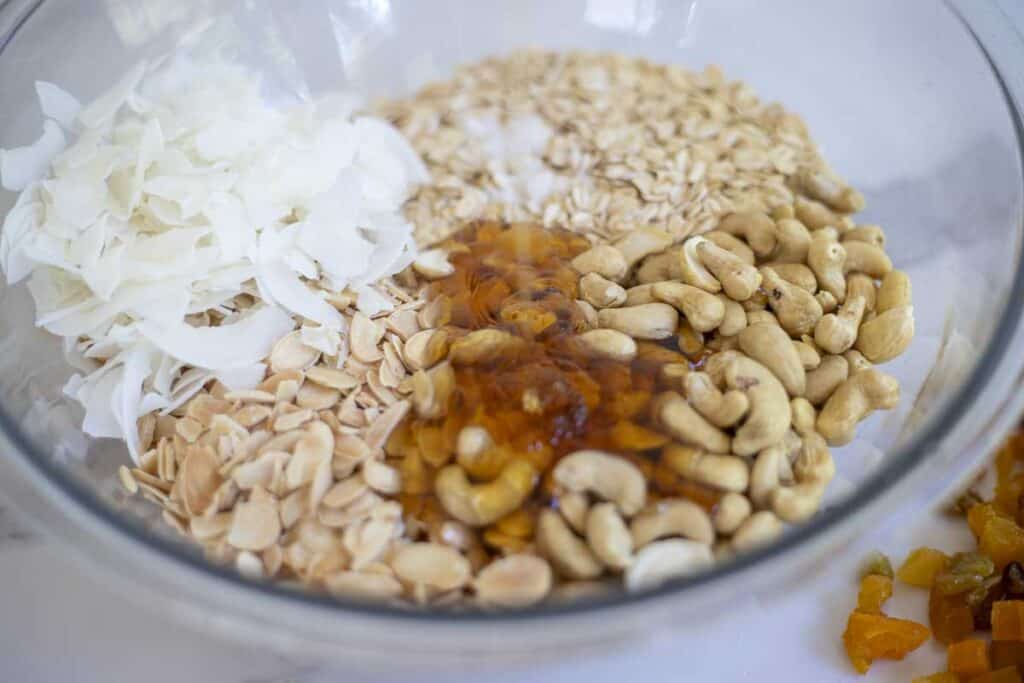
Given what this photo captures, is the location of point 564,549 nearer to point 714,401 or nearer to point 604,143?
point 714,401

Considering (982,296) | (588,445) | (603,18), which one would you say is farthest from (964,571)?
(603,18)

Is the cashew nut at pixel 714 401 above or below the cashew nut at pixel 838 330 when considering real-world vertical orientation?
above

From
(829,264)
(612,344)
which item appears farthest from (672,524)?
(829,264)

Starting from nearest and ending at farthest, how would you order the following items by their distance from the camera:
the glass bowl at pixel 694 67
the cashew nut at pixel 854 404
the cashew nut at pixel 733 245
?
the glass bowl at pixel 694 67 → the cashew nut at pixel 854 404 → the cashew nut at pixel 733 245

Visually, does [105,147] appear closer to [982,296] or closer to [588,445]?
[588,445]

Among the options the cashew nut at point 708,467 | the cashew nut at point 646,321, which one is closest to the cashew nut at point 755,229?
the cashew nut at point 646,321

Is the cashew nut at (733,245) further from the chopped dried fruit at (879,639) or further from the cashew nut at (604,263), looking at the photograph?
the chopped dried fruit at (879,639)

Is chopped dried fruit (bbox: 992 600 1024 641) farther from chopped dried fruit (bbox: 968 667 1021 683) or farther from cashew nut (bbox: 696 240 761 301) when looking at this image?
cashew nut (bbox: 696 240 761 301)
